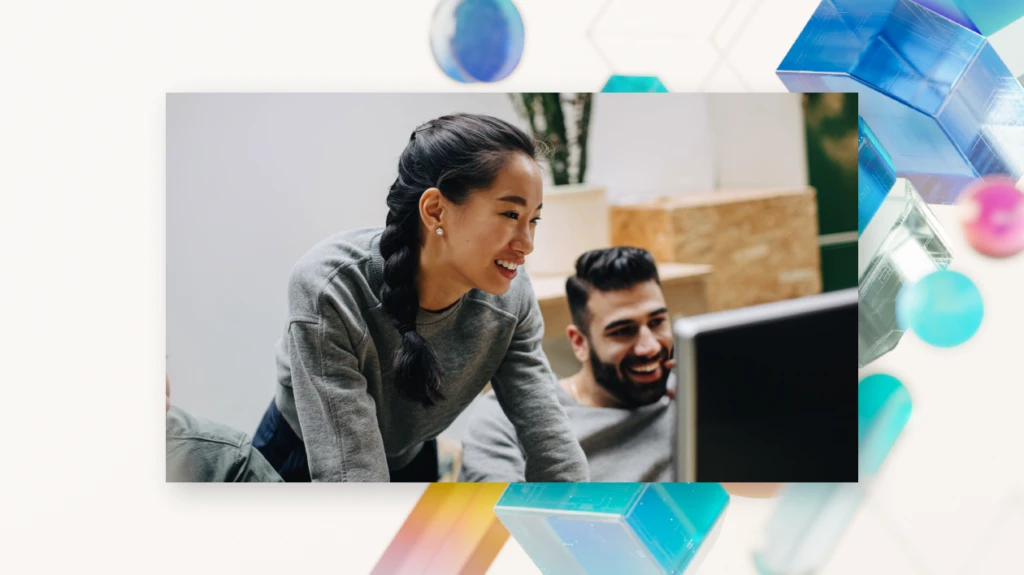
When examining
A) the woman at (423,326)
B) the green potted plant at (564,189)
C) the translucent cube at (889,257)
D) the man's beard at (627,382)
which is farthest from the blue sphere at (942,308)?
the woman at (423,326)

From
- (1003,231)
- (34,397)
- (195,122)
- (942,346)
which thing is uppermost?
(195,122)

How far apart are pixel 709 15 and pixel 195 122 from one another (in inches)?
43.0

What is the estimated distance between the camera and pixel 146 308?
1938mm

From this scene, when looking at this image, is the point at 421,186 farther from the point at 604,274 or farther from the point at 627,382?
the point at 627,382

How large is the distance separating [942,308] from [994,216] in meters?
0.22

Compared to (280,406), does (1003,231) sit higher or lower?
higher

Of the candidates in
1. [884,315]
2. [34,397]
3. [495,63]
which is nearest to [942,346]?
[884,315]

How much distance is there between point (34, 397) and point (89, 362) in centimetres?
14

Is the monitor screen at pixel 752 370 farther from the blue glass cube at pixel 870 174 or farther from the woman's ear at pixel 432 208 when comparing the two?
the woman's ear at pixel 432 208

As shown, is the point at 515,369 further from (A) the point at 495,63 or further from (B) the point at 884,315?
(B) the point at 884,315

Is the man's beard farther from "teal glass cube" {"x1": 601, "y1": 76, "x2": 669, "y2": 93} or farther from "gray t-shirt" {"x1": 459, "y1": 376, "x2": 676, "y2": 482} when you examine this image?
"teal glass cube" {"x1": 601, "y1": 76, "x2": 669, "y2": 93}

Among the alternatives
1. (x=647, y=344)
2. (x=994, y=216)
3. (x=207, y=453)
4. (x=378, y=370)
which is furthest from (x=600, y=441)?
(x=994, y=216)

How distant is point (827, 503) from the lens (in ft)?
6.31

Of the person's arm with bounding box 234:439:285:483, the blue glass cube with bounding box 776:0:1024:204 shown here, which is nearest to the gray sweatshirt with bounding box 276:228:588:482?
the person's arm with bounding box 234:439:285:483
